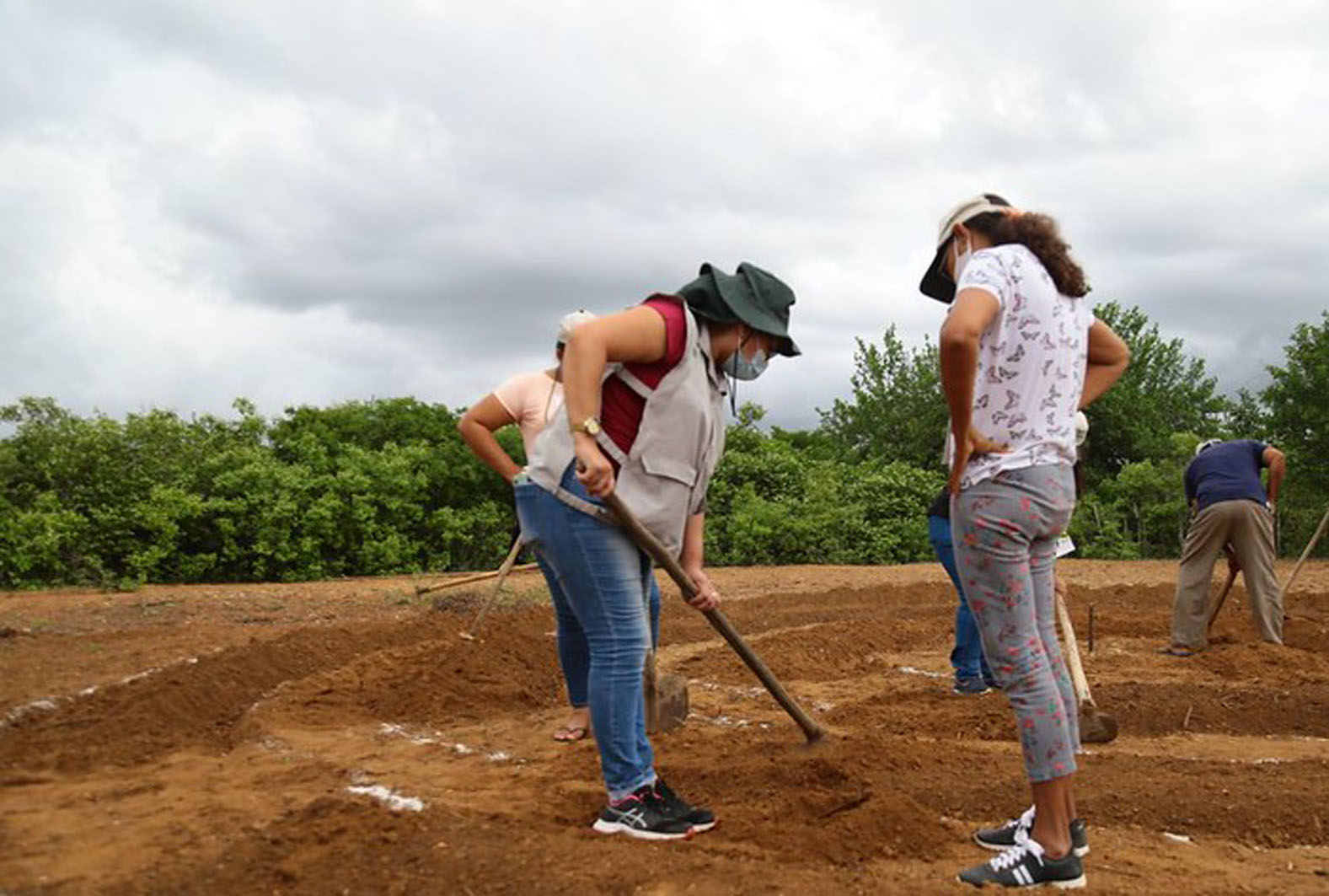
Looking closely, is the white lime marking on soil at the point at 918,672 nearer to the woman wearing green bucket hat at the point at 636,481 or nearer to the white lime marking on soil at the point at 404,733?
the white lime marking on soil at the point at 404,733

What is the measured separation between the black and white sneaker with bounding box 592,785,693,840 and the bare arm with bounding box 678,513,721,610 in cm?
64

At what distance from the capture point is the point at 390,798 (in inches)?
153

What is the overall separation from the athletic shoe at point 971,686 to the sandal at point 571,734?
239 cm

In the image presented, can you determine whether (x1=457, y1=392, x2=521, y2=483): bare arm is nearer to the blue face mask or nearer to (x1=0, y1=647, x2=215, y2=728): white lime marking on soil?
the blue face mask

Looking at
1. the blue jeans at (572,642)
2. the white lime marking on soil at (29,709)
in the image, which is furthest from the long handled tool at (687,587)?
the white lime marking on soil at (29,709)

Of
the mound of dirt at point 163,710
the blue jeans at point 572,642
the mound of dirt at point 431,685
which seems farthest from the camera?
the mound of dirt at point 431,685

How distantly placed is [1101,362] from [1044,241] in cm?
58

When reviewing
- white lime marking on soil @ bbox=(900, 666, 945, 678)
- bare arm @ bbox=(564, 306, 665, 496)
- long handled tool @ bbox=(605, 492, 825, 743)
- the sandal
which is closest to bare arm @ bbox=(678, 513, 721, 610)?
long handled tool @ bbox=(605, 492, 825, 743)

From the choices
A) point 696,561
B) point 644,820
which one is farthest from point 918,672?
point 644,820

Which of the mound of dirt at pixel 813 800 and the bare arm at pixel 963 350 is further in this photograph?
the mound of dirt at pixel 813 800

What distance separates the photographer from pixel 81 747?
4684 millimetres

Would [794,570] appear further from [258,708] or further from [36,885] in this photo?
[36,885]

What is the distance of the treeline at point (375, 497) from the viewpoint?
12.9 metres

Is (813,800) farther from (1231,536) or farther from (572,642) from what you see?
(1231,536)
